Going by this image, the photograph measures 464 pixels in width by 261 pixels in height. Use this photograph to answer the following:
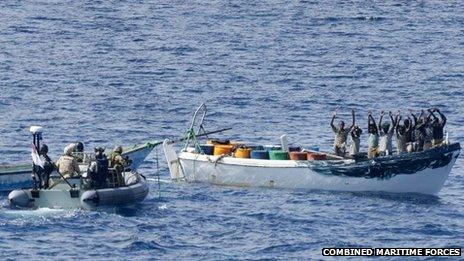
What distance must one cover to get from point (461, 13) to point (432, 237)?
71.8 metres

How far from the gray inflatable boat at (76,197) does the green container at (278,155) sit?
7.89m

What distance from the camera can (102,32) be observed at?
119m

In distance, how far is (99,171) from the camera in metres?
63.3

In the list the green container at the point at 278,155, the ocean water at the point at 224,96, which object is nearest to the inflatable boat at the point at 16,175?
the ocean water at the point at 224,96

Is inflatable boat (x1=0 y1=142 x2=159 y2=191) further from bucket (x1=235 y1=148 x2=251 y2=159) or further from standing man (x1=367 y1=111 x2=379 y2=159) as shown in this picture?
standing man (x1=367 y1=111 x2=379 y2=159)

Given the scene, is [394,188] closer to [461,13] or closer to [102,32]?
[102,32]

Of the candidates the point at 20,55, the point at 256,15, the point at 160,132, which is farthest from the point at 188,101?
the point at 256,15

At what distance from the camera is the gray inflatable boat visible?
62688mm

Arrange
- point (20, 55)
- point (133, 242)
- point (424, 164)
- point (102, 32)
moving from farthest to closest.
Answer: point (102, 32)
point (20, 55)
point (424, 164)
point (133, 242)

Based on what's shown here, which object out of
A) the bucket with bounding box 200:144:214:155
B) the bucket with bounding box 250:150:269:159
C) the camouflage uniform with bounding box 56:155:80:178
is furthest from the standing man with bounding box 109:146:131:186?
the bucket with bounding box 200:144:214:155

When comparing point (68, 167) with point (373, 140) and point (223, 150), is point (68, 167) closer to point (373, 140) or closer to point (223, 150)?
point (223, 150)

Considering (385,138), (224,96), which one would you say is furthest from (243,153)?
(224,96)

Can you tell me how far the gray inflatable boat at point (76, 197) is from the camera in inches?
2468

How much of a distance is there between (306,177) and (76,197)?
1012 cm
